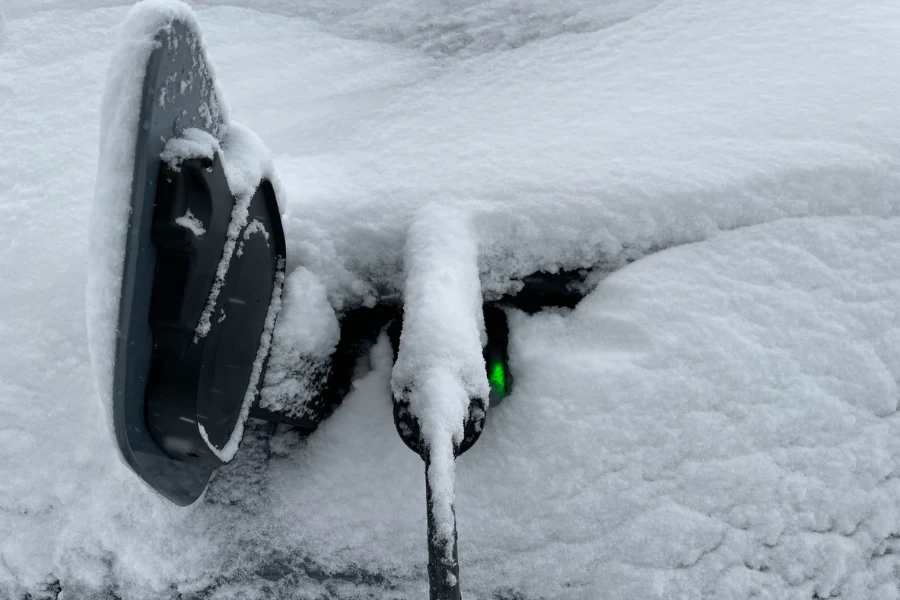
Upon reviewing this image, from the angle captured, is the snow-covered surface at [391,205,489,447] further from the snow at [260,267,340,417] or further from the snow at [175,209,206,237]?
the snow at [175,209,206,237]

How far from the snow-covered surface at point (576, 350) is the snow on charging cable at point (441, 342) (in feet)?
0.22

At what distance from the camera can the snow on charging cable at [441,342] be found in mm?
886

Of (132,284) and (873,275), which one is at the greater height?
(132,284)

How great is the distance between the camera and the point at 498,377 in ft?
4.04

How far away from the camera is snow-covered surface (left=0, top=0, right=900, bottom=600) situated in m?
1.09

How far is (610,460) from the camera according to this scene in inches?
43.4

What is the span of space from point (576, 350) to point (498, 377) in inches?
6.4

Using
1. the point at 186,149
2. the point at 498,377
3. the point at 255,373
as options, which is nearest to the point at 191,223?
the point at 186,149

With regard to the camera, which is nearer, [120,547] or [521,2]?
[120,547]

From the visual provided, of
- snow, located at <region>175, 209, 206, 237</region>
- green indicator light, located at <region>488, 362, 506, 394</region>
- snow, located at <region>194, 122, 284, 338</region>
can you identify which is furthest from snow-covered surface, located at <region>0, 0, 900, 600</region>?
snow, located at <region>175, 209, 206, 237</region>

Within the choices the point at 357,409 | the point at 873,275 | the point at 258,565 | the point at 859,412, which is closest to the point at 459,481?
the point at 357,409

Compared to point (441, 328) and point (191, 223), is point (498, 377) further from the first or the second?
point (191, 223)

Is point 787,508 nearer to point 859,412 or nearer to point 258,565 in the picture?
point 859,412

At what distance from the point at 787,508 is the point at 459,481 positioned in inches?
22.7
